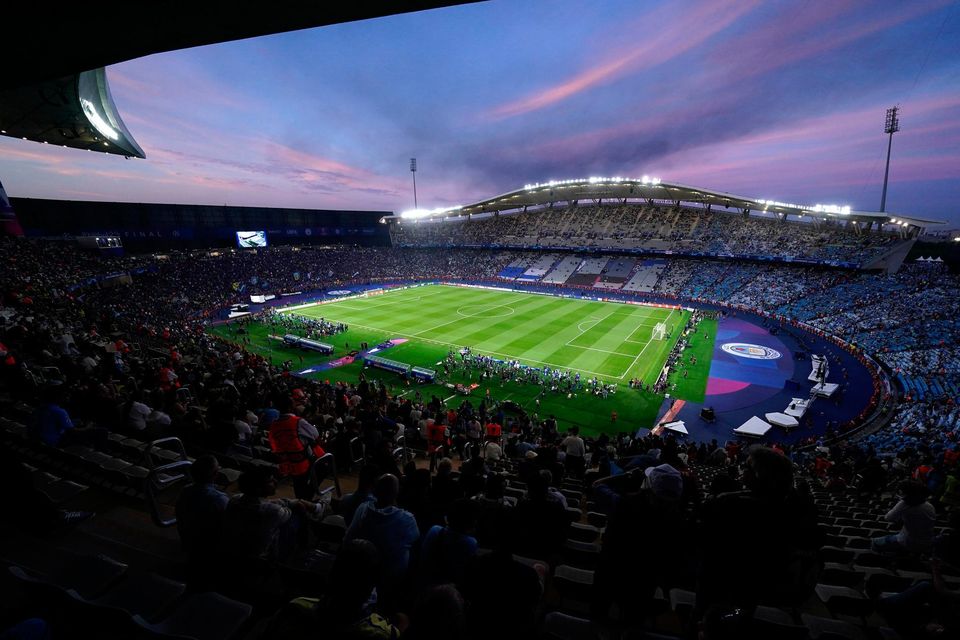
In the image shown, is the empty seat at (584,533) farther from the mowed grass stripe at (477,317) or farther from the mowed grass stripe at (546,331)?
the mowed grass stripe at (477,317)

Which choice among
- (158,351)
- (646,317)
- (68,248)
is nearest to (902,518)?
(158,351)

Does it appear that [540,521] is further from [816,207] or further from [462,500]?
[816,207]

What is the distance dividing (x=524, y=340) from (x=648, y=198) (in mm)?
53697

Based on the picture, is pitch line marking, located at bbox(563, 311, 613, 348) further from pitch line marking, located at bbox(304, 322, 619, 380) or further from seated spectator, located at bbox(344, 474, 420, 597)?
seated spectator, located at bbox(344, 474, 420, 597)

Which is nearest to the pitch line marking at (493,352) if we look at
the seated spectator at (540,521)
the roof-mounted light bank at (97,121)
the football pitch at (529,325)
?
the football pitch at (529,325)

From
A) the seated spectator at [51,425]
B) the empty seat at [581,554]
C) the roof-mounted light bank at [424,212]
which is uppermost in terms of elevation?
the roof-mounted light bank at [424,212]

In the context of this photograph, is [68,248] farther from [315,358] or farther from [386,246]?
[386,246]

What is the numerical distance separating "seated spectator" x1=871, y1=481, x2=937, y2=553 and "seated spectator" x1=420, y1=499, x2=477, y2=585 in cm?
556

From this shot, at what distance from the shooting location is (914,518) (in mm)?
5191

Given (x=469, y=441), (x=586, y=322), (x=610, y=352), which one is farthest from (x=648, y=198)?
(x=469, y=441)

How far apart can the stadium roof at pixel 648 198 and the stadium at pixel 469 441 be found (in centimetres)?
146

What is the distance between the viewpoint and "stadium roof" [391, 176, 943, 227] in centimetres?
5216

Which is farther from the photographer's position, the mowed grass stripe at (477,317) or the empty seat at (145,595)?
the mowed grass stripe at (477,317)

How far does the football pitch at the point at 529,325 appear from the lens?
3347cm
